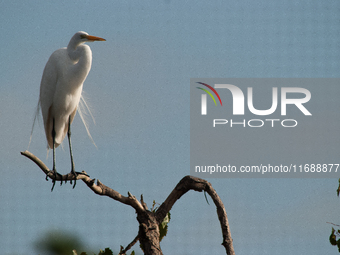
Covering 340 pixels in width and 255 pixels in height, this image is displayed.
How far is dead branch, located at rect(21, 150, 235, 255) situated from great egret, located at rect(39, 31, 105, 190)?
2.44ft

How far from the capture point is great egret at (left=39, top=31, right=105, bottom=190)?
12.5 ft

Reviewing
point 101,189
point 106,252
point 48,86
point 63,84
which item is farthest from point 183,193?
point 48,86

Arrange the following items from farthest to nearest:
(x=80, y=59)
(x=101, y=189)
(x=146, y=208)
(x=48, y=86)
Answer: (x=48, y=86), (x=80, y=59), (x=146, y=208), (x=101, y=189)

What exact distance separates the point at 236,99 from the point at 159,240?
1850 millimetres

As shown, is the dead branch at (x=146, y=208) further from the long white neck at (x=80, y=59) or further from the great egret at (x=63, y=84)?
the long white neck at (x=80, y=59)

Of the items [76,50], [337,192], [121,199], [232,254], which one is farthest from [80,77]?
[337,192]

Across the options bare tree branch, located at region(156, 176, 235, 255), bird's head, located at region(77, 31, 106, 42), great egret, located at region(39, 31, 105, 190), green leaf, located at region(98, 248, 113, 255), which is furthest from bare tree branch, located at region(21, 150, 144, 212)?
bird's head, located at region(77, 31, 106, 42)

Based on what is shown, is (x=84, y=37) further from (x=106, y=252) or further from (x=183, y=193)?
(x=106, y=252)

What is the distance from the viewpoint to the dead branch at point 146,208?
3.08 meters

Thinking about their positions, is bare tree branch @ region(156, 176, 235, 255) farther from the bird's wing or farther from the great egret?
the bird's wing

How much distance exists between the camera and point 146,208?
3.20m

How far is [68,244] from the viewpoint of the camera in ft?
24.0

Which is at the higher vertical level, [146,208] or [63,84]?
[63,84]

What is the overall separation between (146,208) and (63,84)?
157cm
